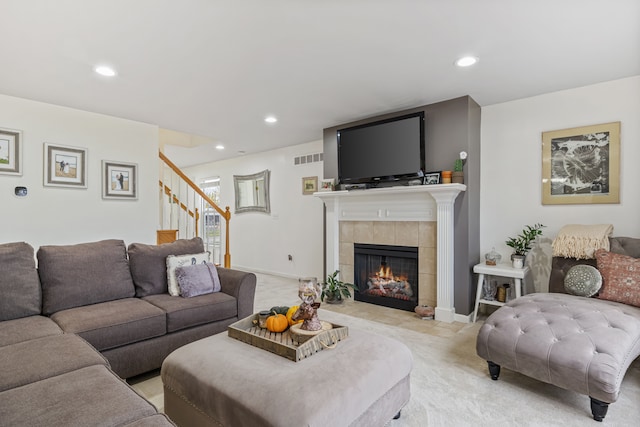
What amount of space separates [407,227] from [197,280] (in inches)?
92.2

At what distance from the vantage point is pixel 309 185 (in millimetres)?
5484

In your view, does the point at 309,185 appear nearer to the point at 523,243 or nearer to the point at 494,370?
the point at 523,243

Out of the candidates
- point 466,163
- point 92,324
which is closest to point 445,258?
point 466,163

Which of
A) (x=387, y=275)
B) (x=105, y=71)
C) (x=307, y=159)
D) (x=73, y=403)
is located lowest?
(x=387, y=275)

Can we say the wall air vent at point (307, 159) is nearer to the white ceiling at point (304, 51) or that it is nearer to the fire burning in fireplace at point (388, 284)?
the white ceiling at point (304, 51)

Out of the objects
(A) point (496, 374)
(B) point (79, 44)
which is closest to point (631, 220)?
(A) point (496, 374)

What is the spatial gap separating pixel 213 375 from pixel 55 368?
0.68 metres

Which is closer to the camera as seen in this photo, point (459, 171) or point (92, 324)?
point (92, 324)

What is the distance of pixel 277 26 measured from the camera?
210 centimetres

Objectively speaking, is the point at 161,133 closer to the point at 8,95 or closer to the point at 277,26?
the point at 8,95

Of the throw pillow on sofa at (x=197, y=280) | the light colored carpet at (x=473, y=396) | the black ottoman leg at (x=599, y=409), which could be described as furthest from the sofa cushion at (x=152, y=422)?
the black ottoman leg at (x=599, y=409)

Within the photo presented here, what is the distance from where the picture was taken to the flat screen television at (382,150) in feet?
11.8

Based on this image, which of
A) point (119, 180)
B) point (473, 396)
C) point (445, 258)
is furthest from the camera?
point (119, 180)

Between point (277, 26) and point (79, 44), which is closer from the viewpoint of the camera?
point (277, 26)
